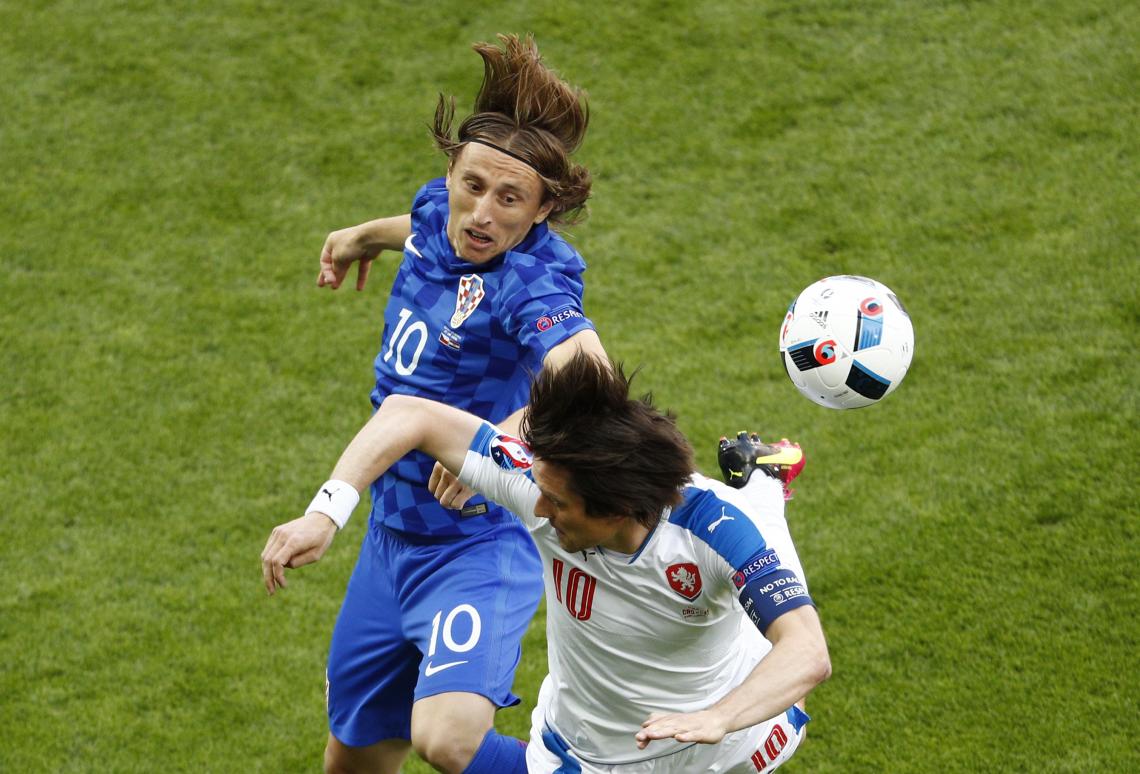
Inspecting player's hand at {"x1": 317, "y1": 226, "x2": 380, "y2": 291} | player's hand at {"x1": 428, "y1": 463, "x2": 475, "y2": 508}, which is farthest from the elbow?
player's hand at {"x1": 317, "y1": 226, "x2": 380, "y2": 291}

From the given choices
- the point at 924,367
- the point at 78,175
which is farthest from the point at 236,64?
the point at 924,367

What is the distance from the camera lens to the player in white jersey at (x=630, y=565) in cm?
329

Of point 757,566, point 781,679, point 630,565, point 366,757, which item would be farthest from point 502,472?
point 366,757

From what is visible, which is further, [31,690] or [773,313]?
[773,313]

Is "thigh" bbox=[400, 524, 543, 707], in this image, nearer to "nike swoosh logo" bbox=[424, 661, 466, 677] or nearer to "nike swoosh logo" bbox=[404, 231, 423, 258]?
"nike swoosh logo" bbox=[424, 661, 466, 677]

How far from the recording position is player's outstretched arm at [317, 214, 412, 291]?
16.4ft

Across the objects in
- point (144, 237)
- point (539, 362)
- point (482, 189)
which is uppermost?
point (482, 189)

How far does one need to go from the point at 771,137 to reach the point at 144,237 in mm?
3945

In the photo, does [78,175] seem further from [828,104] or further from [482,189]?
[482,189]

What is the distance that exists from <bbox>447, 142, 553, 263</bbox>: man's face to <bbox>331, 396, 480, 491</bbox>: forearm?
29.6 inches

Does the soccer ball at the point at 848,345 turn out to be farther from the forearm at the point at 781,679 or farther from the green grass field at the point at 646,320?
the green grass field at the point at 646,320

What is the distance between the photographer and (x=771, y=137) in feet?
29.1

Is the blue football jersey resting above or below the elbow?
below

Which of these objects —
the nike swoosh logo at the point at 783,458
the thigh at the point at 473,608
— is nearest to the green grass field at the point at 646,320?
the thigh at the point at 473,608
